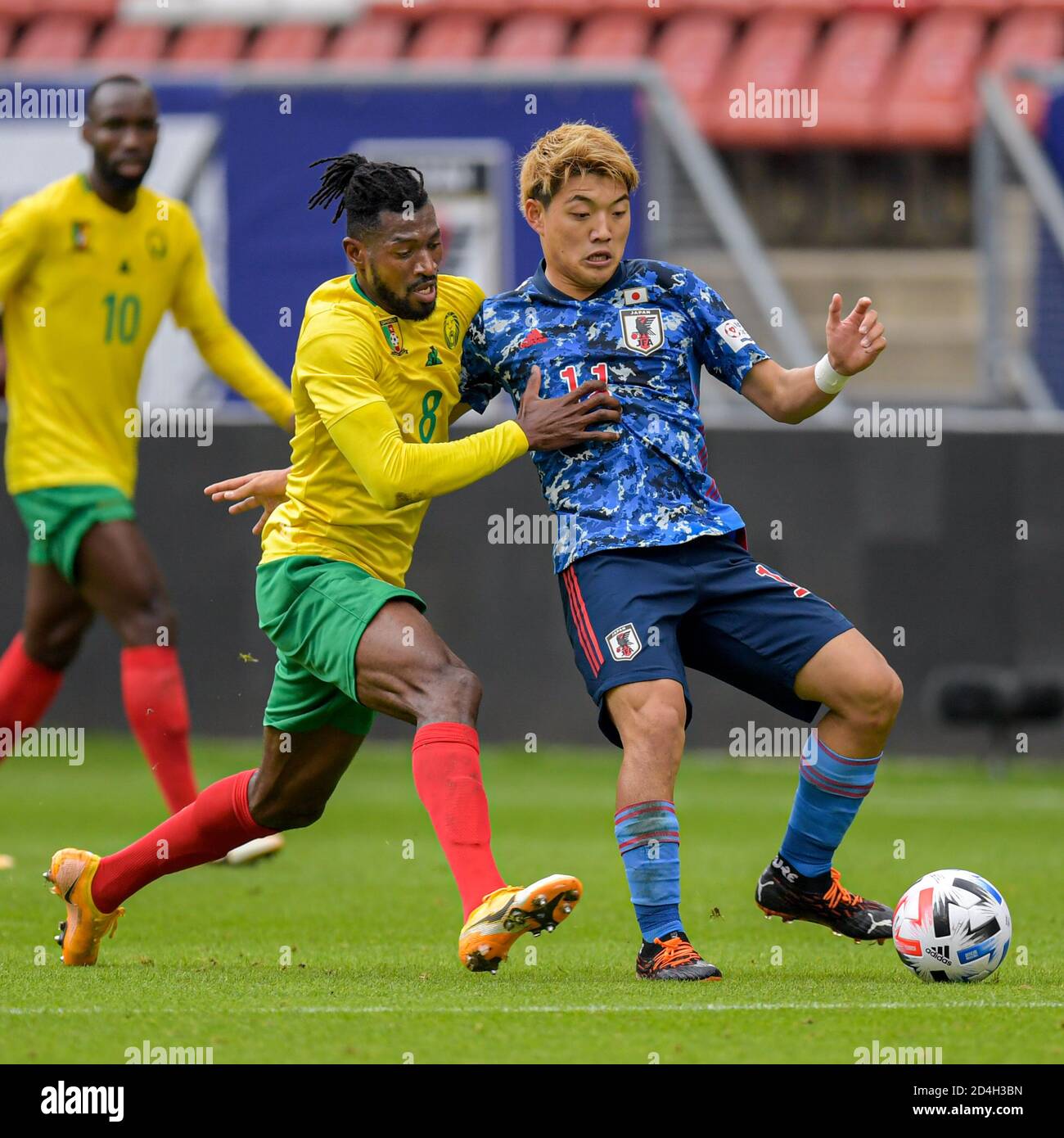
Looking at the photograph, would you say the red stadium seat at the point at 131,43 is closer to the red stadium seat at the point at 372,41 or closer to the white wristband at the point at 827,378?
the red stadium seat at the point at 372,41

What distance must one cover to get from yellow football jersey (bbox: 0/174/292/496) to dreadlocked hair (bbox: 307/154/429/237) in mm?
2369

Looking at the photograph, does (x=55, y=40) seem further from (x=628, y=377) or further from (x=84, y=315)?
(x=628, y=377)

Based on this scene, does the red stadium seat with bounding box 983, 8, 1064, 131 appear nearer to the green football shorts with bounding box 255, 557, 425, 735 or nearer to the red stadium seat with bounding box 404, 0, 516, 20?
the red stadium seat with bounding box 404, 0, 516, 20

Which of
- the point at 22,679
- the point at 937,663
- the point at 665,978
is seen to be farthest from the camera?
the point at 937,663

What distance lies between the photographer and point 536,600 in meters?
12.5

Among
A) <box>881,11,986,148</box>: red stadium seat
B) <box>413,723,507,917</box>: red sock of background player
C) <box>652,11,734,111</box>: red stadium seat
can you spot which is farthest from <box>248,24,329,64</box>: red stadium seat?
<box>413,723,507,917</box>: red sock of background player

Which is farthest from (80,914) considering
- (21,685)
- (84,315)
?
(84,315)

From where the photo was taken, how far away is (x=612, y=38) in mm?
17828

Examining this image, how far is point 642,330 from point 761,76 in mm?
12315

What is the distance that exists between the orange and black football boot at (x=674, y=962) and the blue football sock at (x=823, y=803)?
0.57 metres

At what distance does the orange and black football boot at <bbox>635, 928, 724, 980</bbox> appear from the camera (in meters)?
5.06
